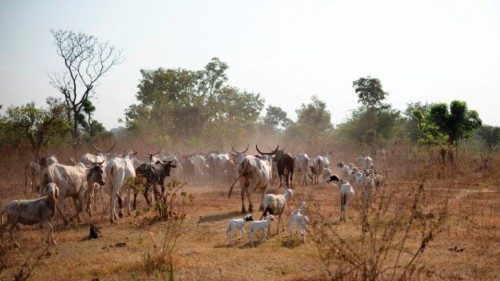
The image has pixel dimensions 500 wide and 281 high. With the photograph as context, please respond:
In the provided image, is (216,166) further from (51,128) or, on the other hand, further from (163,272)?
(163,272)

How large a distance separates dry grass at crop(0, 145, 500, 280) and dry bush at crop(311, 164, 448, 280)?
0.68 feet

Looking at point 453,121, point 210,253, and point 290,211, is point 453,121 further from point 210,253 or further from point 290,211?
point 210,253

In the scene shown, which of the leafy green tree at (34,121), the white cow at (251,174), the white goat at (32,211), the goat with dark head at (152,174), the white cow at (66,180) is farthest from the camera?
the leafy green tree at (34,121)

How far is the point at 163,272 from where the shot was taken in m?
8.04

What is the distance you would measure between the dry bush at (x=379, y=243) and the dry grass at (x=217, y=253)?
8.2 inches

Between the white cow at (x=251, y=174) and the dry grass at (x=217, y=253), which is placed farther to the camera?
the white cow at (x=251, y=174)

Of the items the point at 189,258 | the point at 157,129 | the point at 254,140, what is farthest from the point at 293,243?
the point at 254,140

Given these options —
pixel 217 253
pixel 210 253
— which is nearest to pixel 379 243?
pixel 217 253

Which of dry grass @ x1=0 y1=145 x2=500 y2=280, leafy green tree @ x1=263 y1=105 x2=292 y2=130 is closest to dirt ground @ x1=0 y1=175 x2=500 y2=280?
dry grass @ x1=0 y1=145 x2=500 y2=280

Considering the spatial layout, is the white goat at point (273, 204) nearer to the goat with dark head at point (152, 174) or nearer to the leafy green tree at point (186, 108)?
the goat with dark head at point (152, 174)

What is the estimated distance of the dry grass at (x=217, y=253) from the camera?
7.95 metres

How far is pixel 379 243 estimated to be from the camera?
9625 millimetres

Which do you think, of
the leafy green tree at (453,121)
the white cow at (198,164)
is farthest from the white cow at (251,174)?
the leafy green tree at (453,121)

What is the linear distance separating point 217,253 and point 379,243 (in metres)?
3.54
